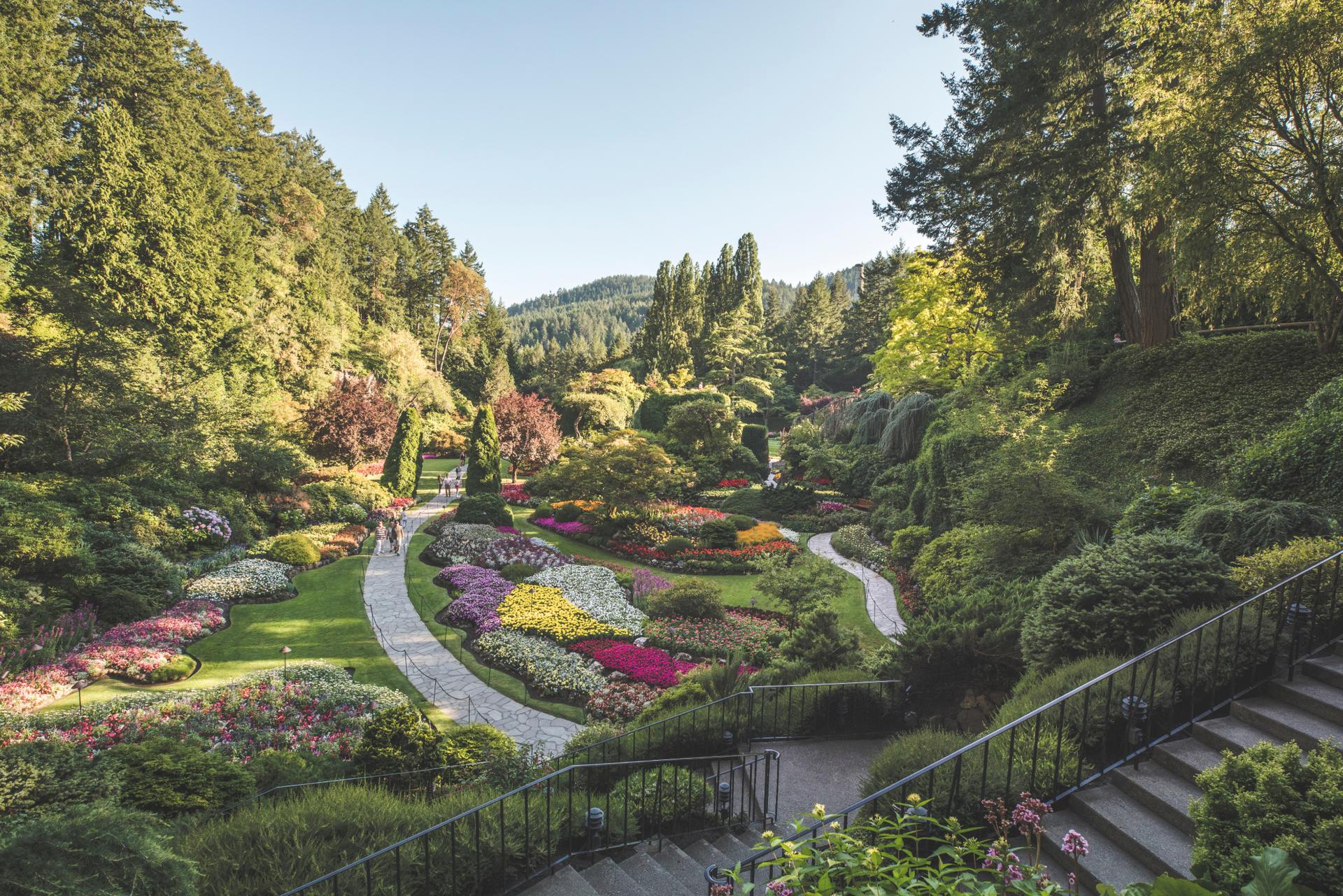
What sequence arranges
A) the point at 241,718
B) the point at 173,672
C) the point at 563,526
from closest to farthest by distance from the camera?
the point at 241,718
the point at 173,672
the point at 563,526

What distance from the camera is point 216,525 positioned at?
16.0m

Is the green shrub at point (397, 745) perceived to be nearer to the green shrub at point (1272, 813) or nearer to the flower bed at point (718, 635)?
the flower bed at point (718, 635)

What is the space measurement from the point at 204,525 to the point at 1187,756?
797 inches

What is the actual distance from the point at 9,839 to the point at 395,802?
2970 millimetres

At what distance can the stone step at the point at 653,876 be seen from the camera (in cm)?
452

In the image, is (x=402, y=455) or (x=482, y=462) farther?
(x=482, y=462)

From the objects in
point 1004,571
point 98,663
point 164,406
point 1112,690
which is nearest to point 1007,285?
point 1004,571

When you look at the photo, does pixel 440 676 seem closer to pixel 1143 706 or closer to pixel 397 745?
pixel 397 745

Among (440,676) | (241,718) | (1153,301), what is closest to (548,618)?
(440,676)

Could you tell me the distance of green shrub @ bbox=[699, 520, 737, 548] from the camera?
19.5m

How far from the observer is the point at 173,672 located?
9594mm

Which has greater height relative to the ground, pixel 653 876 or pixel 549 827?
pixel 549 827

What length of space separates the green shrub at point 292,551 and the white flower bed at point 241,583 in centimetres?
103

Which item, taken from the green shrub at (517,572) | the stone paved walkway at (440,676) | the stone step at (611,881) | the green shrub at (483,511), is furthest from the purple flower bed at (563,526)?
the stone step at (611,881)
